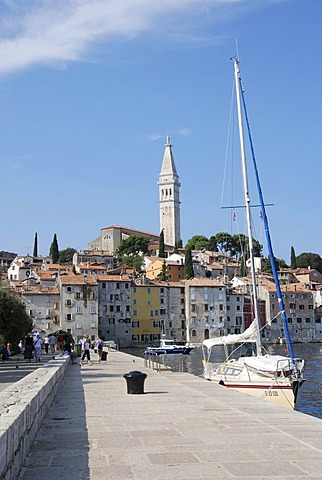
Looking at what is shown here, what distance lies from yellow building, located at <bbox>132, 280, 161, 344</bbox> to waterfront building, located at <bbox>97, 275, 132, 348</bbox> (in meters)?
1.63

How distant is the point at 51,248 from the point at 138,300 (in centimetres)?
4104

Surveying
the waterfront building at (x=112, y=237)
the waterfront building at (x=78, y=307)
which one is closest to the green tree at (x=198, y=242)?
the waterfront building at (x=112, y=237)

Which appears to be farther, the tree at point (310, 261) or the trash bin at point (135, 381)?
the tree at point (310, 261)

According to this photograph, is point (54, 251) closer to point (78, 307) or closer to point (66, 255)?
point (66, 255)

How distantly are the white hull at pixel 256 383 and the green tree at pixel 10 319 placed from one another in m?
18.6

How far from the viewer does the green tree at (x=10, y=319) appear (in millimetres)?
41375

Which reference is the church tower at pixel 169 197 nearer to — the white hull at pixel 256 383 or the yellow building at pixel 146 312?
the yellow building at pixel 146 312

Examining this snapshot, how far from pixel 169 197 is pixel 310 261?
197 feet

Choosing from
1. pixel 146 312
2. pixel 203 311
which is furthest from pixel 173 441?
pixel 203 311

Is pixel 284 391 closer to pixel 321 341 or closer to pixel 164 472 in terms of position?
pixel 164 472

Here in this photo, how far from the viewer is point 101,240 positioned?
568ft

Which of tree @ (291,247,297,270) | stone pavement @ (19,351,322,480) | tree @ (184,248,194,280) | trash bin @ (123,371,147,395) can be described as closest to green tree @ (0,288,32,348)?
trash bin @ (123,371,147,395)

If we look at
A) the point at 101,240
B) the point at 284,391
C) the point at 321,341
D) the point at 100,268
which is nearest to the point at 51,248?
the point at 100,268

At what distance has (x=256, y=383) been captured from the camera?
81.4 ft
